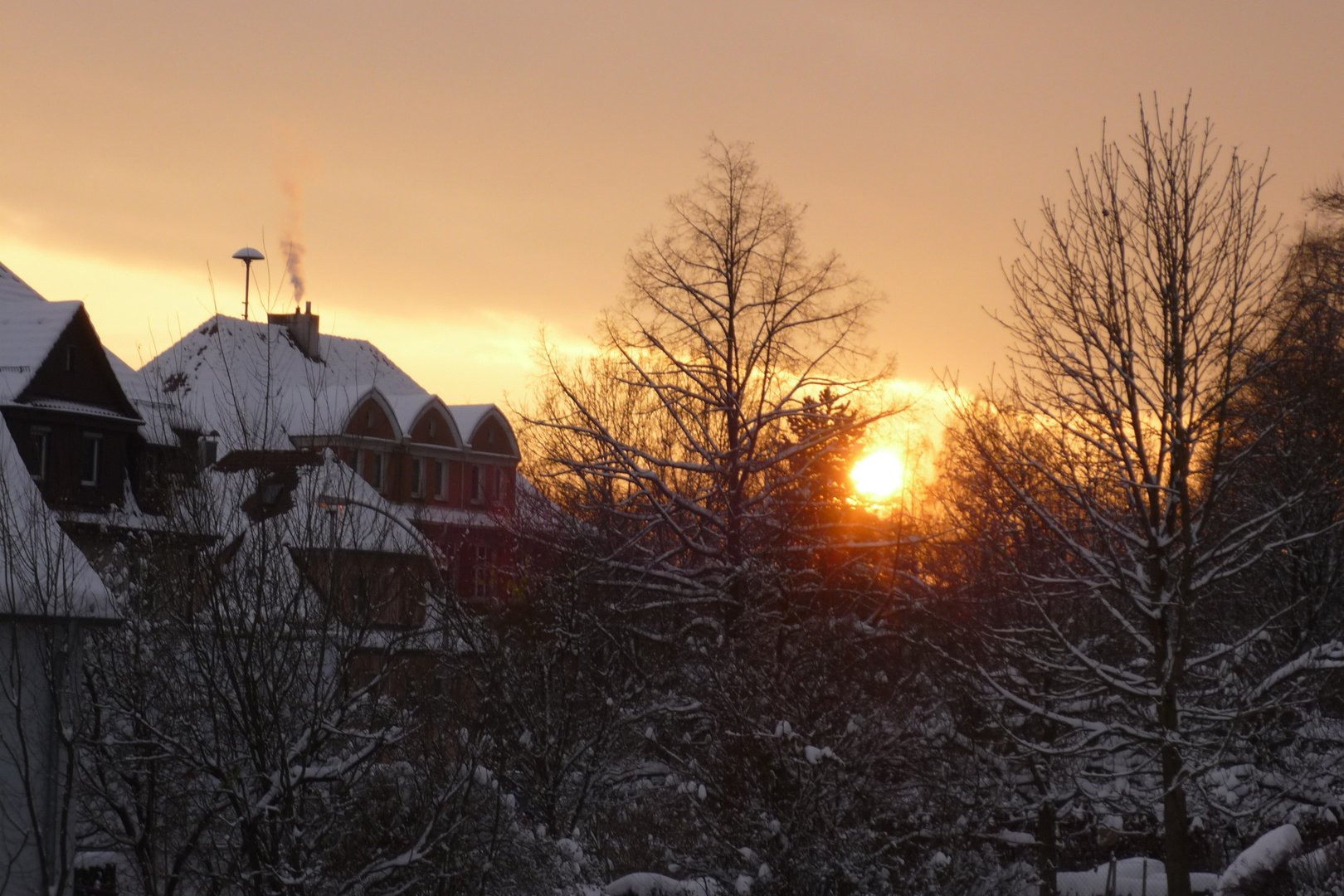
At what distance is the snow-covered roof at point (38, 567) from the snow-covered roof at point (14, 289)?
21497 mm

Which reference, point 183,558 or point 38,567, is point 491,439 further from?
point 183,558

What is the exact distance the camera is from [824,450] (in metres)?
27.0

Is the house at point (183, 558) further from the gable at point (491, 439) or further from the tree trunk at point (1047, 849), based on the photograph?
the gable at point (491, 439)

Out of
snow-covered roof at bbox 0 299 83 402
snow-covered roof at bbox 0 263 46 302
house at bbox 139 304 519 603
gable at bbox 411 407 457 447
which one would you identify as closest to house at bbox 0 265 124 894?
snow-covered roof at bbox 0 299 83 402

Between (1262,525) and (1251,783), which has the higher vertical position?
(1262,525)

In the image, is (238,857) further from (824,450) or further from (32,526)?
(824,450)

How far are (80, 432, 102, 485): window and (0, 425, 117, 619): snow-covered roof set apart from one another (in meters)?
18.7

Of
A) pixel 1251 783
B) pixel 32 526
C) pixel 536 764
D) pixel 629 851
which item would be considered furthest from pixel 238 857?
pixel 1251 783

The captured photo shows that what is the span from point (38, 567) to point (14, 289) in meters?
24.2

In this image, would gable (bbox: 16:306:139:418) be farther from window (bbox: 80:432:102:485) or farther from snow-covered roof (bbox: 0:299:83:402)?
window (bbox: 80:432:102:485)

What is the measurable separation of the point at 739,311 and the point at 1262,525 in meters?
13.9

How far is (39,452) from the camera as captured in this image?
31.9m

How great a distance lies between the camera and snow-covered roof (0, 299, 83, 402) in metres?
31.2

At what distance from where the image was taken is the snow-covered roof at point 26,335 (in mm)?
31188
